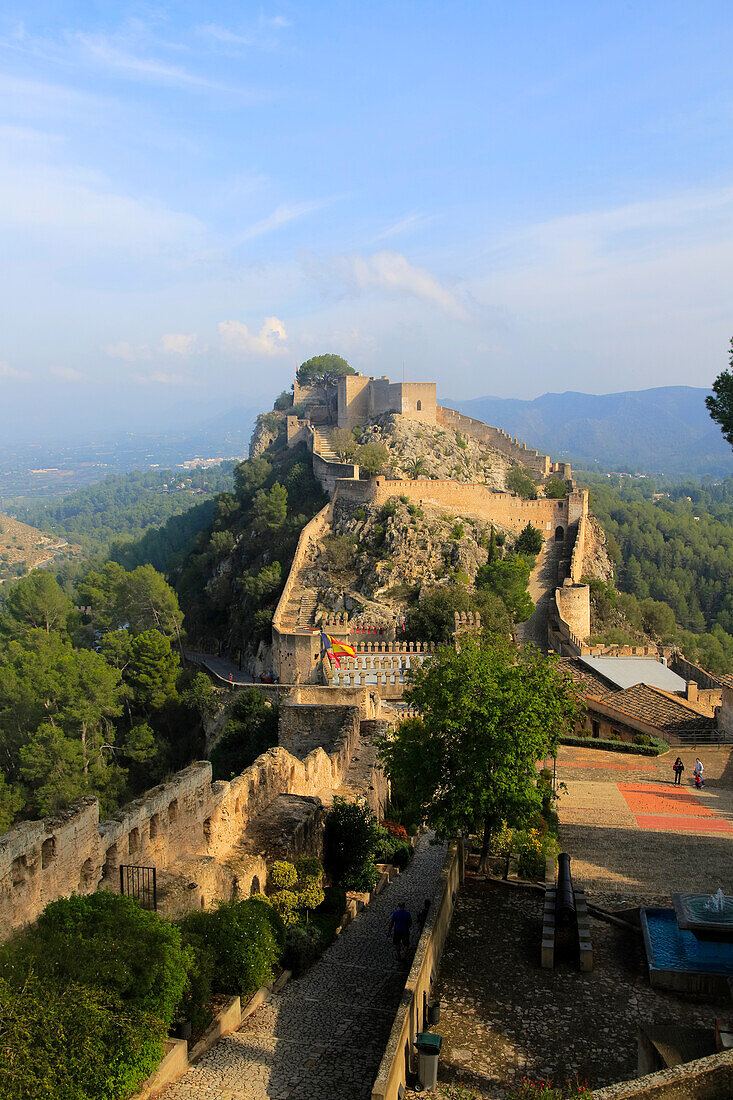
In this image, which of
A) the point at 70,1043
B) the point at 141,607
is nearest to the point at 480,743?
the point at 70,1043

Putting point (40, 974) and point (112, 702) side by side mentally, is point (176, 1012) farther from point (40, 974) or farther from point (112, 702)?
point (112, 702)

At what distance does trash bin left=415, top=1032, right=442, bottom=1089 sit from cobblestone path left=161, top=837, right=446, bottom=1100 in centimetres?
76

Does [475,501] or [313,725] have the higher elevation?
[475,501]

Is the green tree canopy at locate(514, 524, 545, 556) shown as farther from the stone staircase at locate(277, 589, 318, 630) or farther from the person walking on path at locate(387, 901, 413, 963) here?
the person walking on path at locate(387, 901, 413, 963)

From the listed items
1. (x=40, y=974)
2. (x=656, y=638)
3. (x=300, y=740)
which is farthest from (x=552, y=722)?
(x=656, y=638)

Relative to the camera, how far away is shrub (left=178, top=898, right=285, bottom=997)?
9.00 metres

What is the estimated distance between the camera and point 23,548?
491ft

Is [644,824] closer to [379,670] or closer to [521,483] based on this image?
[379,670]

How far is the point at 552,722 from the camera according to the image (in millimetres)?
11406

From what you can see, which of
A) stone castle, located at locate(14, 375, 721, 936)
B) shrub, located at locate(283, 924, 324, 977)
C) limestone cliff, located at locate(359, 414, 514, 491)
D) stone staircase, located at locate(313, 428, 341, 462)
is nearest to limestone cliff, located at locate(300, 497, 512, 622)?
stone castle, located at locate(14, 375, 721, 936)

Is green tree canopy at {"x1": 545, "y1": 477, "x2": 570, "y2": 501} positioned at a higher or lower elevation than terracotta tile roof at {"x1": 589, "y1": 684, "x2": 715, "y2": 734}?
higher

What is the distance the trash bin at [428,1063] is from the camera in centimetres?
682

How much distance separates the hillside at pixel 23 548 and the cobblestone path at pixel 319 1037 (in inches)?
4825

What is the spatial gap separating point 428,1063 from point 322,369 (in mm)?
67228
